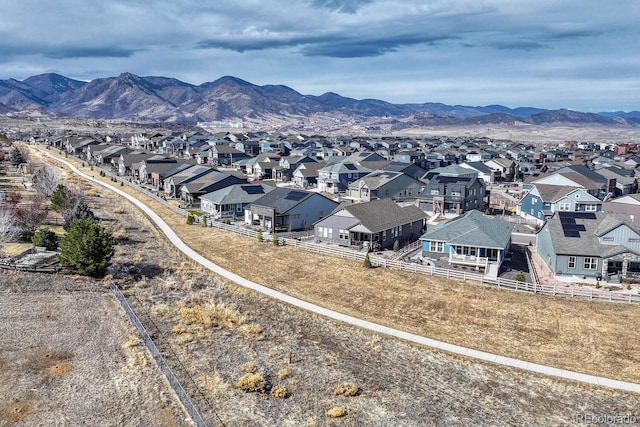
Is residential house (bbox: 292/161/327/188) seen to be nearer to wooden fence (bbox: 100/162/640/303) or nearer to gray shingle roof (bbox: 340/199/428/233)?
gray shingle roof (bbox: 340/199/428/233)

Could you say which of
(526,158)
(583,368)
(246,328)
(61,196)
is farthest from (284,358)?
(526,158)

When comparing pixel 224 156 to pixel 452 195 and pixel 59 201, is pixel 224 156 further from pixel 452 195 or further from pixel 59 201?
pixel 452 195

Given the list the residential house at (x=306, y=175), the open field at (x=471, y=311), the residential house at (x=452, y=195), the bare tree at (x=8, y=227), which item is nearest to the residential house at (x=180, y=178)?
the residential house at (x=306, y=175)

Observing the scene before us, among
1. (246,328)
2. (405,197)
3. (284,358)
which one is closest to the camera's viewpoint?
(284,358)

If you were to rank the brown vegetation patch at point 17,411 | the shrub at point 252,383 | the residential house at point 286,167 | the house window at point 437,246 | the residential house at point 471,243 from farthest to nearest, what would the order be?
the residential house at point 286,167
the house window at point 437,246
the residential house at point 471,243
the shrub at point 252,383
the brown vegetation patch at point 17,411

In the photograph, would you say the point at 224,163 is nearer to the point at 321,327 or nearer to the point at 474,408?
the point at 321,327

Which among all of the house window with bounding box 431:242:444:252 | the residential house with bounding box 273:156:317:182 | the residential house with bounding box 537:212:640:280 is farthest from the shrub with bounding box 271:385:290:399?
the residential house with bounding box 273:156:317:182

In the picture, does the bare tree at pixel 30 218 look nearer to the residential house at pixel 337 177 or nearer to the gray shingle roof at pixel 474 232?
the gray shingle roof at pixel 474 232
